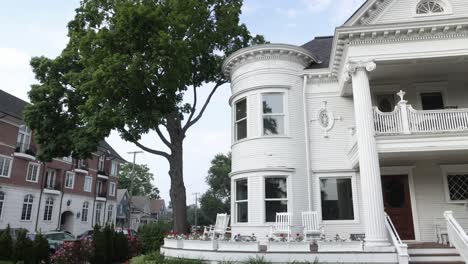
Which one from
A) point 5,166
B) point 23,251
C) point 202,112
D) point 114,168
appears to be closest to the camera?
point 23,251

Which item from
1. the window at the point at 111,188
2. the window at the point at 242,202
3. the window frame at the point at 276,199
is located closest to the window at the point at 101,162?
the window at the point at 111,188

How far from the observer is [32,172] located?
1324 inches

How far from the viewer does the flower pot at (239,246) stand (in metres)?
10.1

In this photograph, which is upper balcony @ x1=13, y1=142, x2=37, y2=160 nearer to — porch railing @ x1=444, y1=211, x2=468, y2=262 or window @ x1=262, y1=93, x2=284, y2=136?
window @ x1=262, y1=93, x2=284, y2=136

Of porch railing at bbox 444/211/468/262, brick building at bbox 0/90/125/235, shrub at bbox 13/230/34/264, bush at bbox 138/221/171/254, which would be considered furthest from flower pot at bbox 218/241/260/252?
brick building at bbox 0/90/125/235

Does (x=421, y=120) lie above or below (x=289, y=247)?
above

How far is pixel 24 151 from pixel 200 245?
2804 cm

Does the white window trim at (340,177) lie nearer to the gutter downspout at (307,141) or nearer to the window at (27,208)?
the gutter downspout at (307,141)

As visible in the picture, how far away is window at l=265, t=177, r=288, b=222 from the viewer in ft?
40.8

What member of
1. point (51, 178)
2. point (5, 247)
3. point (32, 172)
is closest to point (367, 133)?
point (5, 247)

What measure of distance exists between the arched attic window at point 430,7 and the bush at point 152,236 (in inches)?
532

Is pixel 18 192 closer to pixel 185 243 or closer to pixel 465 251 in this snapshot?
pixel 185 243

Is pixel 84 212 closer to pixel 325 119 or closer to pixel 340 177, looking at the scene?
pixel 325 119

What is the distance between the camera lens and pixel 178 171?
16.3m
